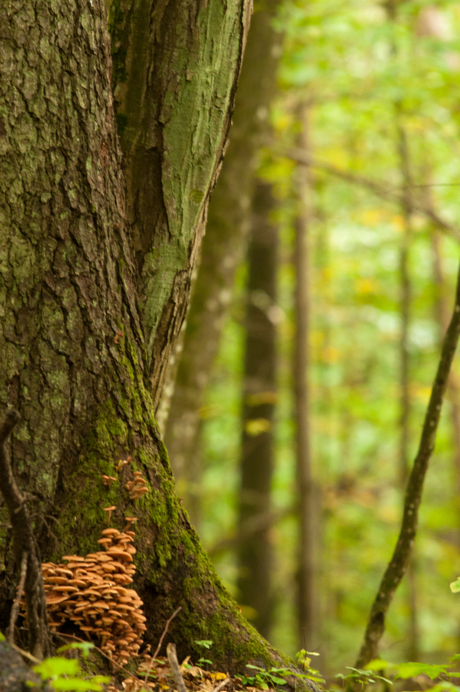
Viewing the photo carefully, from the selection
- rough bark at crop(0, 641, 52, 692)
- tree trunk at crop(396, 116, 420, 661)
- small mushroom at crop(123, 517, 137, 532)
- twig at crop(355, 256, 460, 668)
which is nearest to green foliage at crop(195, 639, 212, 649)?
small mushroom at crop(123, 517, 137, 532)

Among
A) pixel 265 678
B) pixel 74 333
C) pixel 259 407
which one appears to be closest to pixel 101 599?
pixel 265 678

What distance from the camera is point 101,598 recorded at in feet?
6.16

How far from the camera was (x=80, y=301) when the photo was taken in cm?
211

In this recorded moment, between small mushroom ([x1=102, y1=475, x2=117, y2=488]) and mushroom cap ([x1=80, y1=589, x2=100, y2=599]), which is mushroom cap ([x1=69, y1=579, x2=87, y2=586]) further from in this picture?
small mushroom ([x1=102, y1=475, x2=117, y2=488])

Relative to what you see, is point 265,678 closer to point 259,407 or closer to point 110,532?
point 110,532

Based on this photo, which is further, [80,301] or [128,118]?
[128,118]

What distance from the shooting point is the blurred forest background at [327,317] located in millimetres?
5957

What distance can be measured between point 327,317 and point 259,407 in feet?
15.6

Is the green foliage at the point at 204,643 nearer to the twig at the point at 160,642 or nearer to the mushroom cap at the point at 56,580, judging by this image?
the twig at the point at 160,642

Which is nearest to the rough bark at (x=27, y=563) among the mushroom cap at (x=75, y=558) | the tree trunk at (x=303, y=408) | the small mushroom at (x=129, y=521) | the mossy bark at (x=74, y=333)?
the mushroom cap at (x=75, y=558)

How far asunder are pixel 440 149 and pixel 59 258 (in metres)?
10.4

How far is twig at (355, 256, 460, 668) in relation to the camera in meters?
3.10

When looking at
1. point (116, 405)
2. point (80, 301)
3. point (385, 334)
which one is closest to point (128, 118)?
point (80, 301)

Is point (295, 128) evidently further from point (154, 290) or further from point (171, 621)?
point (171, 621)
